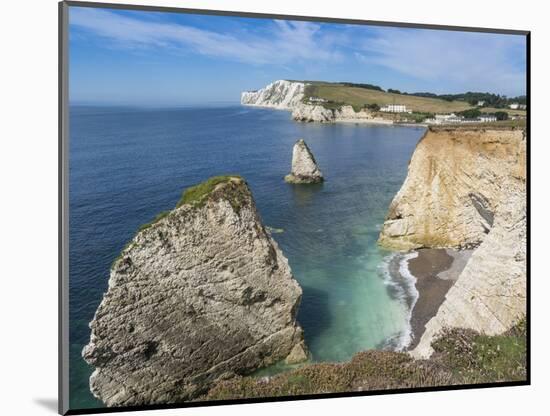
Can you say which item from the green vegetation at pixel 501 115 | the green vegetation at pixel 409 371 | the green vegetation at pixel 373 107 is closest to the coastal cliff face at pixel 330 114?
the green vegetation at pixel 373 107

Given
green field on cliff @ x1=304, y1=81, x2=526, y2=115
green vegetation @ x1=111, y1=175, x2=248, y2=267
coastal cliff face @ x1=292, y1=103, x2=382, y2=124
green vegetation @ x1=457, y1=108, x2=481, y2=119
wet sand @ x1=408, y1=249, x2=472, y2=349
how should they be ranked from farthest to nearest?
green vegetation @ x1=457, y1=108, x2=481, y2=119, coastal cliff face @ x1=292, y1=103, x2=382, y2=124, wet sand @ x1=408, y1=249, x2=472, y2=349, green field on cliff @ x1=304, y1=81, x2=526, y2=115, green vegetation @ x1=111, y1=175, x2=248, y2=267

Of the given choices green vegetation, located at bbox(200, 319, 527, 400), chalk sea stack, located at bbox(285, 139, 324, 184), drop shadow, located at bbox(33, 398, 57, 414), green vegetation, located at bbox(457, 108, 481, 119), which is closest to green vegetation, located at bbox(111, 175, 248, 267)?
chalk sea stack, located at bbox(285, 139, 324, 184)

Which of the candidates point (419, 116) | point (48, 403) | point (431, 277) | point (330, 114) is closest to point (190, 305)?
point (48, 403)

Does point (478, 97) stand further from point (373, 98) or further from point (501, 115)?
point (373, 98)

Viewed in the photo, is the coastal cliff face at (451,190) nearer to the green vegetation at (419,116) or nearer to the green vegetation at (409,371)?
the green vegetation at (419,116)

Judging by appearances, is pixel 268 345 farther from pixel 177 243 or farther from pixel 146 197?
pixel 146 197

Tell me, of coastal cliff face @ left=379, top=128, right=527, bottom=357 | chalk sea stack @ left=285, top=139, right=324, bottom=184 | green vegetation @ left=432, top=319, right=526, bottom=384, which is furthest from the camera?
chalk sea stack @ left=285, top=139, right=324, bottom=184

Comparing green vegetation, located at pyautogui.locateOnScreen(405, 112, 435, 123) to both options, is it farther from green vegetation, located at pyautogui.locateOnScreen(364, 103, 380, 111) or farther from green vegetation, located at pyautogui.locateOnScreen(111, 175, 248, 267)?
green vegetation, located at pyautogui.locateOnScreen(111, 175, 248, 267)
